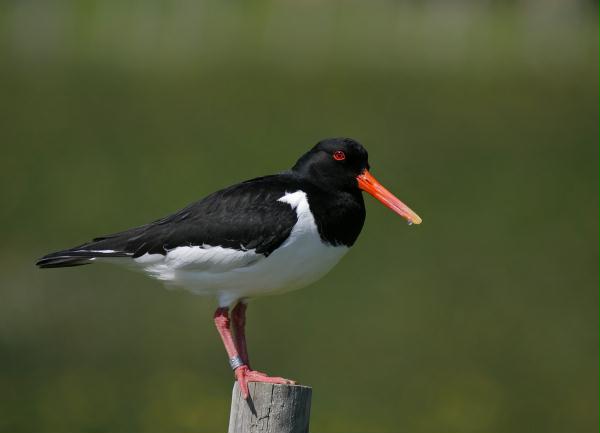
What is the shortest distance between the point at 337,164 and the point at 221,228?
747 millimetres

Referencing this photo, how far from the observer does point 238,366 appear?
4809 millimetres

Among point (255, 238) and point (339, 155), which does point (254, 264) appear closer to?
point (255, 238)

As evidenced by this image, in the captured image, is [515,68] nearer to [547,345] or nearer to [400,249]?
[400,249]

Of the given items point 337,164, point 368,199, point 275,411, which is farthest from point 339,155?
point 368,199

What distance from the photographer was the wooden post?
4.38 m

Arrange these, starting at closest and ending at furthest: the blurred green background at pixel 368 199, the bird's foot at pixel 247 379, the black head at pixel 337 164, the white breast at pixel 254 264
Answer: the bird's foot at pixel 247 379, the white breast at pixel 254 264, the black head at pixel 337 164, the blurred green background at pixel 368 199

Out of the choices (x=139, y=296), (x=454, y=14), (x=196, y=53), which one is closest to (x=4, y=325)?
(x=139, y=296)

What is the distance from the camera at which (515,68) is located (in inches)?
725

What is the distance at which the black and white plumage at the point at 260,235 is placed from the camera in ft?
16.6

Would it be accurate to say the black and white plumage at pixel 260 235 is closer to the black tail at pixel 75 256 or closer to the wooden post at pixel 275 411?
the black tail at pixel 75 256

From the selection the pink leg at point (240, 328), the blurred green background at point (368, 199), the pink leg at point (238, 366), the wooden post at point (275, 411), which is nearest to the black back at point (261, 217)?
the pink leg at point (238, 366)

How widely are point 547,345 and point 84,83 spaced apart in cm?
966

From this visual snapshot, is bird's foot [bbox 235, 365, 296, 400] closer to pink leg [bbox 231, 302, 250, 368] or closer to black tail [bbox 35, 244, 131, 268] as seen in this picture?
pink leg [bbox 231, 302, 250, 368]

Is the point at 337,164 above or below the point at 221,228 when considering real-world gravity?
above
